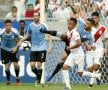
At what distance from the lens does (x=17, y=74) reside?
1867cm

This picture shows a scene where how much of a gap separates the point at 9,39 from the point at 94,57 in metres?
2.88

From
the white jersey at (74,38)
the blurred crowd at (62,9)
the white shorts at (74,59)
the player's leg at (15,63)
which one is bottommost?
the player's leg at (15,63)

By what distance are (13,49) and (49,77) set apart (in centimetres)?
156

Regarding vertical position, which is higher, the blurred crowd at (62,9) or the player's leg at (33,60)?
the blurred crowd at (62,9)

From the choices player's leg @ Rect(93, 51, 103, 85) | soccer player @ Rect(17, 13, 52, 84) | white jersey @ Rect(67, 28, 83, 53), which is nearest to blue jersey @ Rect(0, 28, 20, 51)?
soccer player @ Rect(17, 13, 52, 84)

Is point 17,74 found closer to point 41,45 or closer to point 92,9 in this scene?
point 41,45

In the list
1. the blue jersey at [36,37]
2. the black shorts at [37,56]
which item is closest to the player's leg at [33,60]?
→ the black shorts at [37,56]

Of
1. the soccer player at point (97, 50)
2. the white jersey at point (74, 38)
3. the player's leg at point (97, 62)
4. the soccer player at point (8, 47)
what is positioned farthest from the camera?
the soccer player at point (8, 47)

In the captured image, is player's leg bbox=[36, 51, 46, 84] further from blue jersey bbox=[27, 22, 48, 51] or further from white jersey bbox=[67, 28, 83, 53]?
white jersey bbox=[67, 28, 83, 53]

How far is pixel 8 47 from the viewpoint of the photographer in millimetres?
18672

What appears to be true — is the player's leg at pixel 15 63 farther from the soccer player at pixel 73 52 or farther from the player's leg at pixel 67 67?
the player's leg at pixel 67 67

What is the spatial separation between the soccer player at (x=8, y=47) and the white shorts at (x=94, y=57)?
2.35 m

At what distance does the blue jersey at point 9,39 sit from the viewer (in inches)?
730

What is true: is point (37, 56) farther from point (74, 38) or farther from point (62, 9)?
point (62, 9)
